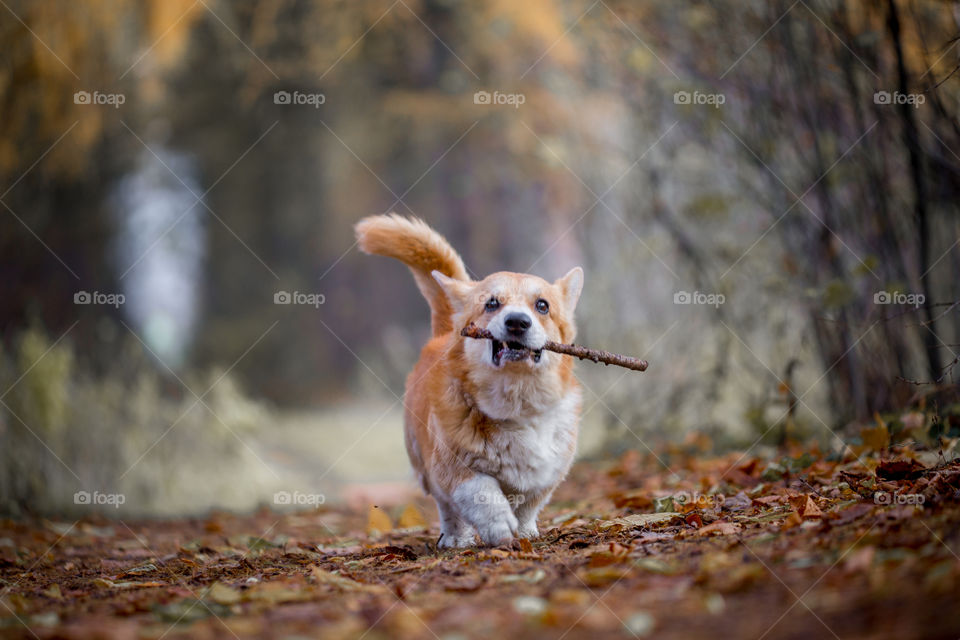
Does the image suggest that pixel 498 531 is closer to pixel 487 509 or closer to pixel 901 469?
pixel 487 509

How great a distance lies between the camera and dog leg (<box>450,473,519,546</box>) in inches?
144

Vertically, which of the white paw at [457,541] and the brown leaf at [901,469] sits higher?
the brown leaf at [901,469]

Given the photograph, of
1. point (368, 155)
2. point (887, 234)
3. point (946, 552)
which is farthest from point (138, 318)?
point (946, 552)

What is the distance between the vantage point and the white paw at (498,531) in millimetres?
3635

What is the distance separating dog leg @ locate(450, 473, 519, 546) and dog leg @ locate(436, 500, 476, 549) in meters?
0.37

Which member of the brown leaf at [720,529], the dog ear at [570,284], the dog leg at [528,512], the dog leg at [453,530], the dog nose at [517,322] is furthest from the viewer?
the dog ear at [570,284]

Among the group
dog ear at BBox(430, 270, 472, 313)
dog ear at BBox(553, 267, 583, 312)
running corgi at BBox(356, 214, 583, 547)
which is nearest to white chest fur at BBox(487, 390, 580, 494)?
running corgi at BBox(356, 214, 583, 547)

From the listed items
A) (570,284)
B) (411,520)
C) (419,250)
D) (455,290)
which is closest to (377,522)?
(411,520)

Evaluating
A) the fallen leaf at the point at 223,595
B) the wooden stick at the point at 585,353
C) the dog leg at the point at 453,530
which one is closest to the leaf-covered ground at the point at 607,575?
the fallen leaf at the point at 223,595

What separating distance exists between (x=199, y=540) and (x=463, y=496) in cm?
231

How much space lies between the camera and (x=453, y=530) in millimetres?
4328

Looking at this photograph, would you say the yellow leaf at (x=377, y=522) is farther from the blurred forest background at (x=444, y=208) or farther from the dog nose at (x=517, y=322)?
the blurred forest background at (x=444, y=208)

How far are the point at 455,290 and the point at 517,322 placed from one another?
753 millimetres

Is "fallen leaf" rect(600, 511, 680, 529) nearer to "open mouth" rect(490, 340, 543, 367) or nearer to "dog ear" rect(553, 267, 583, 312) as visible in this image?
"open mouth" rect(490, 340, 543, 367)
